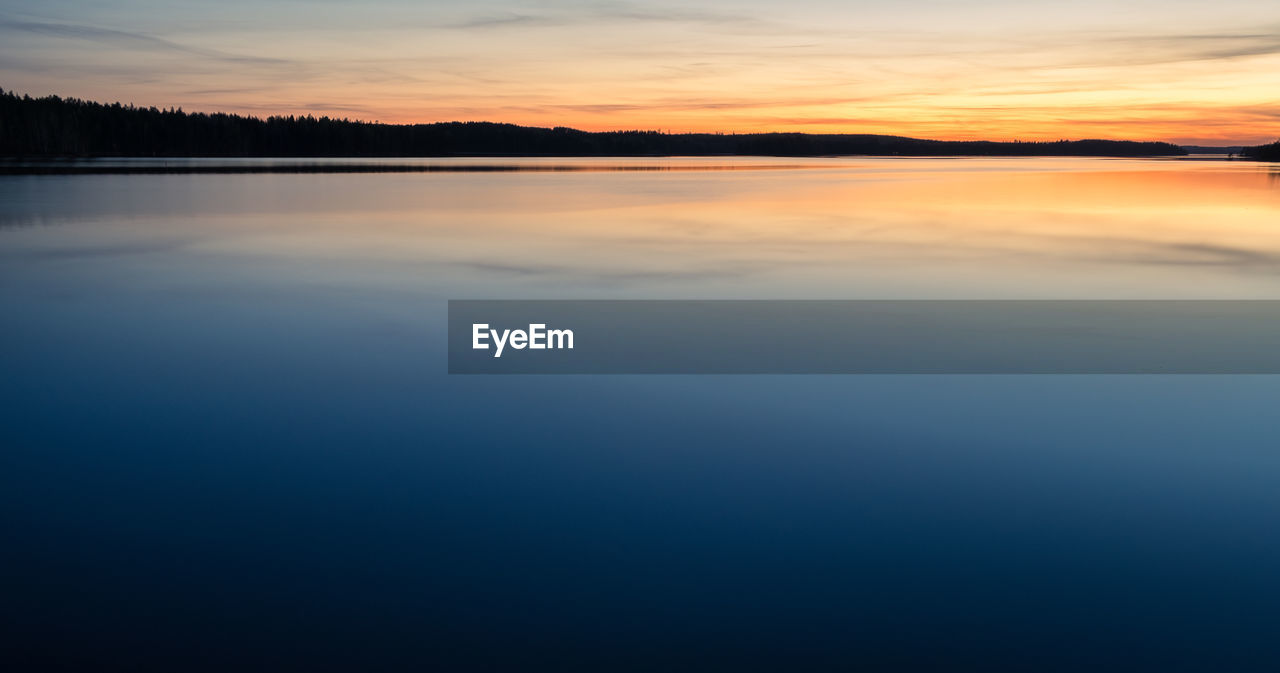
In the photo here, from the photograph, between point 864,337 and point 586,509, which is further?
point 864,337

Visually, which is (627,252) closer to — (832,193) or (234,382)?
(234,382)

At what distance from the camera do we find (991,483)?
5062mm

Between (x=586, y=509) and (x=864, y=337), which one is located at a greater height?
(x=864, y=337)

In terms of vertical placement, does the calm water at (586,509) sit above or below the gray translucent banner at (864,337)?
below

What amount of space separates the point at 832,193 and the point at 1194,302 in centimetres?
2572

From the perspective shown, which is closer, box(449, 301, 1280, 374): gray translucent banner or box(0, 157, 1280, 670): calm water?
box(0, 157, 1280, 670): calm water

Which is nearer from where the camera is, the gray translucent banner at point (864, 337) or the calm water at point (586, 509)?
the calm water at point (586, 509)

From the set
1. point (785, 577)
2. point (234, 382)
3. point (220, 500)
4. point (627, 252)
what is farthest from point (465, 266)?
point (785, 577)

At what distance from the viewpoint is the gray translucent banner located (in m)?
7.64

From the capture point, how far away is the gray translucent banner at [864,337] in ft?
25.1

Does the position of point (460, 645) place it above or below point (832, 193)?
below

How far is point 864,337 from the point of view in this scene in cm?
870

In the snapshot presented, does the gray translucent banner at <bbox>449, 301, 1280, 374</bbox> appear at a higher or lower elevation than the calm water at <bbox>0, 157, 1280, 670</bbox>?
higher

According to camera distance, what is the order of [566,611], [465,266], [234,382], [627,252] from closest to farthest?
[566,611], [234,382], [465,266], [627,252]
